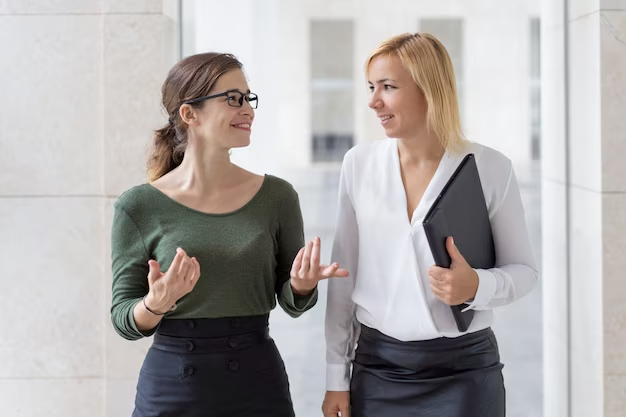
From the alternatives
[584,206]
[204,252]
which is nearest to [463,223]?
[204,252]

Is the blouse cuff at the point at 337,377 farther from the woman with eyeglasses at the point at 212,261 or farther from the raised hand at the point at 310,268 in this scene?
the raised hand at the point at 310,268

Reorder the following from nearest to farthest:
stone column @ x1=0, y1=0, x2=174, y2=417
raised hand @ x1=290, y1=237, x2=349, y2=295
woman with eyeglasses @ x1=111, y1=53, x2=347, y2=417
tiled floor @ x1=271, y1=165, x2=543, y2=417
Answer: raised hand @ x1=290, y1=237, x2=349, y2=295 → woman with eyeglasses @ x1=111, y1=53, x2=347, y2=417 → stone column @ x1=0, y1=0, x2=174, y2=417 → tiled floor @ x1=271, y1=165, x2=543, y2=417

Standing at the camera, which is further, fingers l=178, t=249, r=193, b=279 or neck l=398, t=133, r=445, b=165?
neck l=398, t=133, r=445, b=165

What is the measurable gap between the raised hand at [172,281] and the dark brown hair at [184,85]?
0.46 m

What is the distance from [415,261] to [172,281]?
650mm

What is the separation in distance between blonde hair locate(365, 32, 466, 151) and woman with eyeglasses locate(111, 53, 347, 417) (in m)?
0.42

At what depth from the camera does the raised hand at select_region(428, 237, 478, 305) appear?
6.42 ft

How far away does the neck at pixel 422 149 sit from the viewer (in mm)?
2141

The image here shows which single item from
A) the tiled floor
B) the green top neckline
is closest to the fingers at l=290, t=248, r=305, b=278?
the green top neckline

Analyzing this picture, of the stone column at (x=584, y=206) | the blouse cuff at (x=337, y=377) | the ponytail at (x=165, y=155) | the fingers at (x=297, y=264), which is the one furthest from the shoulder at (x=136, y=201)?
the stone column at (x=584, y=206)

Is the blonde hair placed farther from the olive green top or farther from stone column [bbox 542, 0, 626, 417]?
stone column [bbox 542, 0, 626, 417]

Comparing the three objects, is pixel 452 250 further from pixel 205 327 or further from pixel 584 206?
pixel 584 206

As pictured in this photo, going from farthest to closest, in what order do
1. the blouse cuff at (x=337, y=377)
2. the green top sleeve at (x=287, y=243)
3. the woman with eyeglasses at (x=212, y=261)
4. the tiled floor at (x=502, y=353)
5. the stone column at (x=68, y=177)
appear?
the tiled floor at (x=502, y=353)
the stone column at (x=68, y=177)
the blouse cuff at (x=337, y=377)
the green top sleeve at (x=287, y=243)
the woman with eyeglasses at (x=212, y=261)

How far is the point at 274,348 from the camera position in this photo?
2.10 meters
